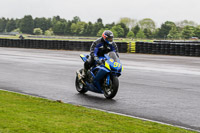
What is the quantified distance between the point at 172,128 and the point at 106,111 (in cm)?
202

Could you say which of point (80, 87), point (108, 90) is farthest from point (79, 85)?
point (108, 90)

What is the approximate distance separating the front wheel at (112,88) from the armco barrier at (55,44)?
25779 millimetres

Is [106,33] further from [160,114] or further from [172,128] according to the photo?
[172,128]

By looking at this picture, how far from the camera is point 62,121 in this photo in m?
6.63

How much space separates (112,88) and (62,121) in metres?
3.51

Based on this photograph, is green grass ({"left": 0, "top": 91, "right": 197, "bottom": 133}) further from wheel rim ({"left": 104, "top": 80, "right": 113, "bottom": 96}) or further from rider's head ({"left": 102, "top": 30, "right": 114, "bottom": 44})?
rider's head ({"left": 102, "top": 30, "right": 114, "bottom": 44})

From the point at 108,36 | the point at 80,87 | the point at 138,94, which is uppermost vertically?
the point at 108,36

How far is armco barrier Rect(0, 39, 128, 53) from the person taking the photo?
36.4 metres

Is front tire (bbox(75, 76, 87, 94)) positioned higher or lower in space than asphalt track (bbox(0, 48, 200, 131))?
higher

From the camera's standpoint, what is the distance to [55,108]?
8.14 m

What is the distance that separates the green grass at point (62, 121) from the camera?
6.04m

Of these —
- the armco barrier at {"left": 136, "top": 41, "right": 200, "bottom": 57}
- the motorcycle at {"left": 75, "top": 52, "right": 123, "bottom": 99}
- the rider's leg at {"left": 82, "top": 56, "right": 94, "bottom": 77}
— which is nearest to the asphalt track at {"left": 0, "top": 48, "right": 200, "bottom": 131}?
the motorcycle at {"left": 75, "top": 52, "right": 123, "bottom": 99}

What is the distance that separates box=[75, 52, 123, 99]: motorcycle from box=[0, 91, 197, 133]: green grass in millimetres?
1668

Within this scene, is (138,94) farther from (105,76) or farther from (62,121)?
(62,121)
